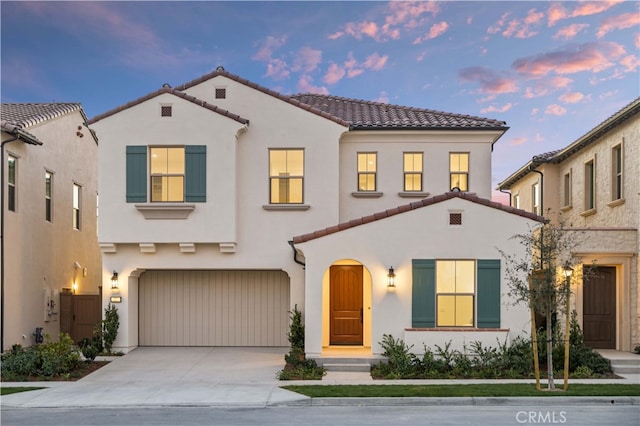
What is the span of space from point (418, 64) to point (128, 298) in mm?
11930

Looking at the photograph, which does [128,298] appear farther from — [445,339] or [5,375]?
[445,339]

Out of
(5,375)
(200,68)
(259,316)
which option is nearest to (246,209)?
(259,316)

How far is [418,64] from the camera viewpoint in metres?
19.8

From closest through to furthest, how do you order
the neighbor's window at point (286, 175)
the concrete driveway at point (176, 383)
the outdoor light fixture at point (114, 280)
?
the concrete driveway at point (176, 383), the outdoor light fixture at point (114, 280), the neighbor's window at point (286, 175)

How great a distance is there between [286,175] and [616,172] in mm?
9338

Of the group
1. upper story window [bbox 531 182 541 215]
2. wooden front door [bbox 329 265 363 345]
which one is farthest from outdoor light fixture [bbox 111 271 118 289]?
upper story window [bbox 531 182 541 215]

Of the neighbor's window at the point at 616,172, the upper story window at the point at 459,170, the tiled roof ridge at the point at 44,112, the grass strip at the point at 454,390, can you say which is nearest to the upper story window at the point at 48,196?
the tiled roof ridge at the point at 44,112

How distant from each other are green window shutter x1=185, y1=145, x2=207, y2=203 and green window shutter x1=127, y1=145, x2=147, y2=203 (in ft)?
3.74

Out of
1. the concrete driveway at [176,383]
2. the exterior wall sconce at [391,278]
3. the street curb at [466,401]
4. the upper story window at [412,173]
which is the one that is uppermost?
the upper story window at [412,173]

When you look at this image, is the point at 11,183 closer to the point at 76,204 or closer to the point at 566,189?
the point at 76,204

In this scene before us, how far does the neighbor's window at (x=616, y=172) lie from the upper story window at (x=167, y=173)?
11447mm

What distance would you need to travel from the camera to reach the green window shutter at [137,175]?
15.6 meters

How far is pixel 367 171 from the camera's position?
17.1 metres

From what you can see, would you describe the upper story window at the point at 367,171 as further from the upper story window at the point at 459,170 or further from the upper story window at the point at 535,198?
the upper story window at the point at 535,198
